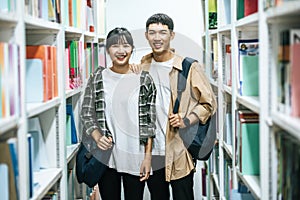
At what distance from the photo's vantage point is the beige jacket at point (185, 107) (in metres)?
2.99

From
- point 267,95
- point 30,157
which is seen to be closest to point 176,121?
point 30,157

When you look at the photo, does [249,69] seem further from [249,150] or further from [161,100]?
[161,100]

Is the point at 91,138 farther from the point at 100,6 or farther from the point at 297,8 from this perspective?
the point at 297,8

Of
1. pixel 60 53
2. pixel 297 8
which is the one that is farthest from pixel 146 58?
pixel 297 8

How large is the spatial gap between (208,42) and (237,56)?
3.91 feet

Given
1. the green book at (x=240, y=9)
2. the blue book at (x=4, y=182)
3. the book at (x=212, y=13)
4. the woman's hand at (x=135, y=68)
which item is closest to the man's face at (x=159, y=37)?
the woman's hand at (x=135, y=68)

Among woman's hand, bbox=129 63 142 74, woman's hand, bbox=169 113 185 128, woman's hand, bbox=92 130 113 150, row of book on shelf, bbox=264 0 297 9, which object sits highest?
row of book on shelf, bbox=264 0 297 9

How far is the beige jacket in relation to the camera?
2.99m

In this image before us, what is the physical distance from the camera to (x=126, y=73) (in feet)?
9.69

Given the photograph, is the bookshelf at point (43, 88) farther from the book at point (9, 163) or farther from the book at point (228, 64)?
the book at point (228, 64)

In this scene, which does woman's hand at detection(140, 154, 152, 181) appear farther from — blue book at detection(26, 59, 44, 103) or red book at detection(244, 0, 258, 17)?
red book at detection(244, 0, 258, 17)

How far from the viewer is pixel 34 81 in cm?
214

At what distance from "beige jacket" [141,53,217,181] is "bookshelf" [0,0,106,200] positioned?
53cm

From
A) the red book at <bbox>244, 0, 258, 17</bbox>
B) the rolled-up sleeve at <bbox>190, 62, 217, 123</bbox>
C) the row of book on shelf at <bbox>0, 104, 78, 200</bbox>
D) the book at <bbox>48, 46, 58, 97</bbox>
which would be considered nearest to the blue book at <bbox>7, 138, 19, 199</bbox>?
the row of book on shelf at <bbox>0, 104, 78, 200</bbox>
